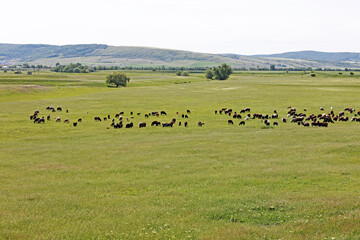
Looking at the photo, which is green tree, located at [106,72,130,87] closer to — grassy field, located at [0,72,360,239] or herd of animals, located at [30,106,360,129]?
herd of animals, located at [30,106,360,129]

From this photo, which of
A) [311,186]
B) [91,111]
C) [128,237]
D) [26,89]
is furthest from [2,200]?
[26,89]

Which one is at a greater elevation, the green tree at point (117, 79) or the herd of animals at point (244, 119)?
the green tree at point (117, 79)

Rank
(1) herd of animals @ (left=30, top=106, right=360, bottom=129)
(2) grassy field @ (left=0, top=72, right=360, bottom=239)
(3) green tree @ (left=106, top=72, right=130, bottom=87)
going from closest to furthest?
(2) grassy field @ (left=0, top=72, right=360, bottom=239) < (1) herd of animals @ (left=30, top=106, right=360, bottom=129) < (3) green tree @ (left=106, top=72, right=130, bottom=87)

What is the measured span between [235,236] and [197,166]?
11.5 m

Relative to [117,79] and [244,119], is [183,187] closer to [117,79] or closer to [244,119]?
[244,119]

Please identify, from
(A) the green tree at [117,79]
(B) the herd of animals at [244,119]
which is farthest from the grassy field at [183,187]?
(A) the green tree at [117,79]

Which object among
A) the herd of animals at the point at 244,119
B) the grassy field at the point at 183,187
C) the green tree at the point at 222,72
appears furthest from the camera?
the green tree at the point at 222,72

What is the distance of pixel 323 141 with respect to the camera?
1154 inches

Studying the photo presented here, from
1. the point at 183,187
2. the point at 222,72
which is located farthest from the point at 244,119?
the point at 222,72

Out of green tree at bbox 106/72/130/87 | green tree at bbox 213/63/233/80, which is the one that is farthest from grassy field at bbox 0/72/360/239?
green tree at bbox 213/63/233/80

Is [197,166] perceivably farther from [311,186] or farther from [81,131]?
[81,131]

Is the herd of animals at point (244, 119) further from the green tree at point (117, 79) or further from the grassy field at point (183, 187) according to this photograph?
the green tree at point (117, 79)

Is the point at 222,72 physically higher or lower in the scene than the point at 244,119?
higher

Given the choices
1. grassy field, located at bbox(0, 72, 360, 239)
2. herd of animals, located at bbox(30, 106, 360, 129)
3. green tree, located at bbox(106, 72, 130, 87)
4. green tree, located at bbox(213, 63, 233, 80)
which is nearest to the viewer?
grassy field, located at bbox(0, 72, 360, 239)
